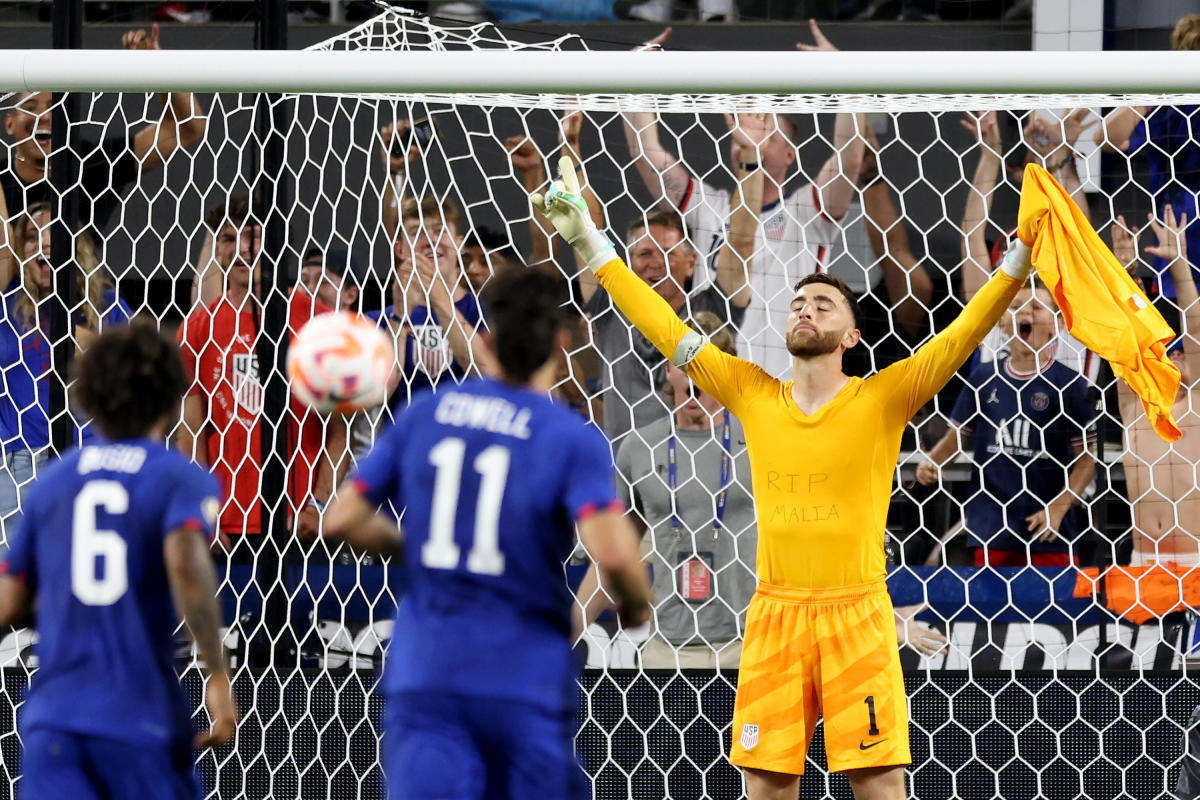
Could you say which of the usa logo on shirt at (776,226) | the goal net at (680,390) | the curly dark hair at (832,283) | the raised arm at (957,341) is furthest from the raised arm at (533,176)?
the raised arm at (957,341)

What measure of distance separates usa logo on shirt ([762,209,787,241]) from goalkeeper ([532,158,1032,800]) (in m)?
1.63

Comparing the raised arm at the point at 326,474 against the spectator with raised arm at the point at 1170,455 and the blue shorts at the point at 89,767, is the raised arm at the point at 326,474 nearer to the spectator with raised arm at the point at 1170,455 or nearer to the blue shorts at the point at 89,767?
the blue shorts at the point at 89,767

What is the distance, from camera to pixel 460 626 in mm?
2625

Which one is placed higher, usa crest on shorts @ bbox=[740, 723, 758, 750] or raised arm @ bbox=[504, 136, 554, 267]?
raised arm @ bbox=[504, 136, 554, 267]

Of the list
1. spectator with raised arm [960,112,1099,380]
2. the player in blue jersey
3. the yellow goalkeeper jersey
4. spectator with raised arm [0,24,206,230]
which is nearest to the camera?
→ the player in blue jersey

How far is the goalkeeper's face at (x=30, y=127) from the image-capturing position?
5.64 metres

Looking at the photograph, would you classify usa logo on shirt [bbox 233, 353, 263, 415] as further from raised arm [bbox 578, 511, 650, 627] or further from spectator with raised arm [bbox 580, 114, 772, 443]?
raised arm [bbox 578, 511, 650, 627]

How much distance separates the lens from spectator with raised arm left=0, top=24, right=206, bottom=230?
5535 mm

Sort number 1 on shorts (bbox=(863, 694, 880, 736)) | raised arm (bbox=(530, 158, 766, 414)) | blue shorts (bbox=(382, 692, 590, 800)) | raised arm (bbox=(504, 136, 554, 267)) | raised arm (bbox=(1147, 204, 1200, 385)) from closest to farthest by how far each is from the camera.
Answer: blue shorts (bbox=(382, 692, 590, 800))
number 1 on shorts (bbox=(863, 694, 880, 736))
raised arm (bbox=(530, 158, 766, 414))
raised arm (bbox=(1147, 204, 1200, 385))
raised arm (bbox=(504, 136, 554, 267))

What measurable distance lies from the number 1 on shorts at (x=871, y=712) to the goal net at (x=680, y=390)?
111 centimetres

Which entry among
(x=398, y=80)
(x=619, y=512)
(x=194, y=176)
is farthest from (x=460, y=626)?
(x=194, y=176)

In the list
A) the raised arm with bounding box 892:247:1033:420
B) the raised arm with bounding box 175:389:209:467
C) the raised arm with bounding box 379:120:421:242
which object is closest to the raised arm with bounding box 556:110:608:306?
the raised arm with bounding box 379:120:421:242

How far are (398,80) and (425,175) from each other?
1630mm

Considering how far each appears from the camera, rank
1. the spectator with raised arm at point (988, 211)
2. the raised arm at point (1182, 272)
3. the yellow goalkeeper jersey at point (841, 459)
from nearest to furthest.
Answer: the yellow goalkeeper jersey at point (841, 459) < the raised arm at point (1182, 272) < the spectator with raised arm at point (988, 211)
